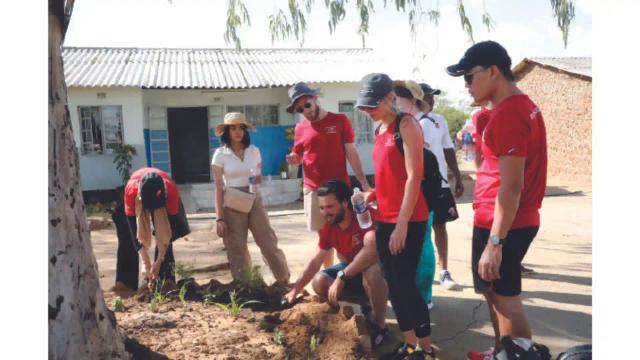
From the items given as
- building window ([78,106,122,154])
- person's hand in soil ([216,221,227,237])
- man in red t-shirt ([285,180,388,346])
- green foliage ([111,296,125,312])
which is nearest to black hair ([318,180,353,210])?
man in red t-shirt ([285,180,388,346])

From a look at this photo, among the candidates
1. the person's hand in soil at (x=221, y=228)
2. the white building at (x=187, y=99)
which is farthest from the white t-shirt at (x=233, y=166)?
the white building at (x=187, y=99)

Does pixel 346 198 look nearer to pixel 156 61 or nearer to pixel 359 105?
pixel 359 105

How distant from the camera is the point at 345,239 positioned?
358 centimetres

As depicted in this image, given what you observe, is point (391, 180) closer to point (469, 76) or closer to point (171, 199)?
point (469, 76)

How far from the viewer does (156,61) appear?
15625mm

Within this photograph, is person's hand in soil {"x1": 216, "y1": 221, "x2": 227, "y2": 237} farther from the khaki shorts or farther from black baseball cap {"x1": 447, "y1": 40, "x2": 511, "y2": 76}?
black baseball cap {"x1": 447, "y1": 40, "x2": 511, "y2": 76}

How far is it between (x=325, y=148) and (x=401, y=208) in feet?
4.79

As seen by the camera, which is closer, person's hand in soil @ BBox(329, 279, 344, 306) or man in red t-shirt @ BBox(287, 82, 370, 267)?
person's hand in soil @ BBox(329, 279, 344, 306)

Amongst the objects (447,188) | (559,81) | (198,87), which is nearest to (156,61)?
(198,87)

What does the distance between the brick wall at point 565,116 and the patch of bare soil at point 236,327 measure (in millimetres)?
13022

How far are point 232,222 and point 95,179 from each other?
991 centimetres

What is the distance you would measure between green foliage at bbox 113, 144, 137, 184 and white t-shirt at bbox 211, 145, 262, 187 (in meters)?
9.21

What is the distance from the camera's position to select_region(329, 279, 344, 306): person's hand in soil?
338 cm

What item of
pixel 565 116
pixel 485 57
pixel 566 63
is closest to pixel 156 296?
pixel 485 57
